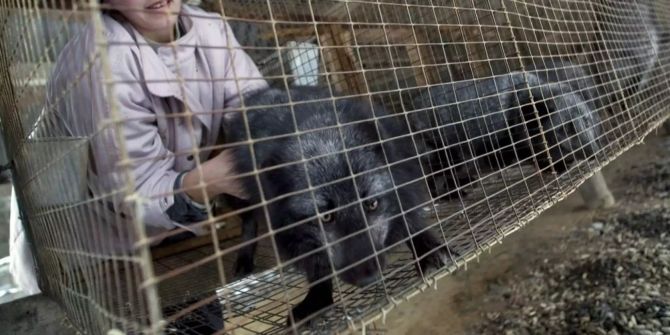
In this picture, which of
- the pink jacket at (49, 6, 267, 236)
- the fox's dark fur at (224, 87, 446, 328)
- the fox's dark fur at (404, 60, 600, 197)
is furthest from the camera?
the fox's dark fur at (404, 60, 600, 197)

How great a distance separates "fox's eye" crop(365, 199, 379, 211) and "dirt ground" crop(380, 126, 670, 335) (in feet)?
4.37

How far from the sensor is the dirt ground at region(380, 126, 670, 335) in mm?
2715

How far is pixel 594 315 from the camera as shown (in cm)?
256

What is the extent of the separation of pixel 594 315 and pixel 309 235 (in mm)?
1782

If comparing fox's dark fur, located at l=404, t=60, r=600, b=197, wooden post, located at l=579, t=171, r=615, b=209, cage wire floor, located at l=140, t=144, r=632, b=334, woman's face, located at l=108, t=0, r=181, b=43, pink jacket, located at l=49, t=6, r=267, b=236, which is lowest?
wooden post, located at l=579, t=171, r=615, b=209

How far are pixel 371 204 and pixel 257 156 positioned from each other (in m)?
0.45

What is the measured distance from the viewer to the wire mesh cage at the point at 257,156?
3.97 feet

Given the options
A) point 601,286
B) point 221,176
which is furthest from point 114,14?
point 601,286

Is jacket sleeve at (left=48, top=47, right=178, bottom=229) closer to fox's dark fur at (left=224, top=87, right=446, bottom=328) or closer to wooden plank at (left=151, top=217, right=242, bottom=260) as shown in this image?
fox's dark fur at (left=224, top=87, right=446, bottom=328)

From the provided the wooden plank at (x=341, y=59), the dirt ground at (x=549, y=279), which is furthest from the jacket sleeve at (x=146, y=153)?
the dirt ground at (x=549, y=279)

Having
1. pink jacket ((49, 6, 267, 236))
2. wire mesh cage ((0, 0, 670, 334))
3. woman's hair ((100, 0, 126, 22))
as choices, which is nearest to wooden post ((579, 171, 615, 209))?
wire mesh cage ((0, 0, 670, 334))

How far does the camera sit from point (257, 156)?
1769 millimetres

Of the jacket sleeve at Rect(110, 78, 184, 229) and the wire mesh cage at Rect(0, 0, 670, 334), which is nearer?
the wire mesh cage at Rect(0, 0, 670, 334)

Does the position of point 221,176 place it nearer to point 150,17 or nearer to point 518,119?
point 150,17
